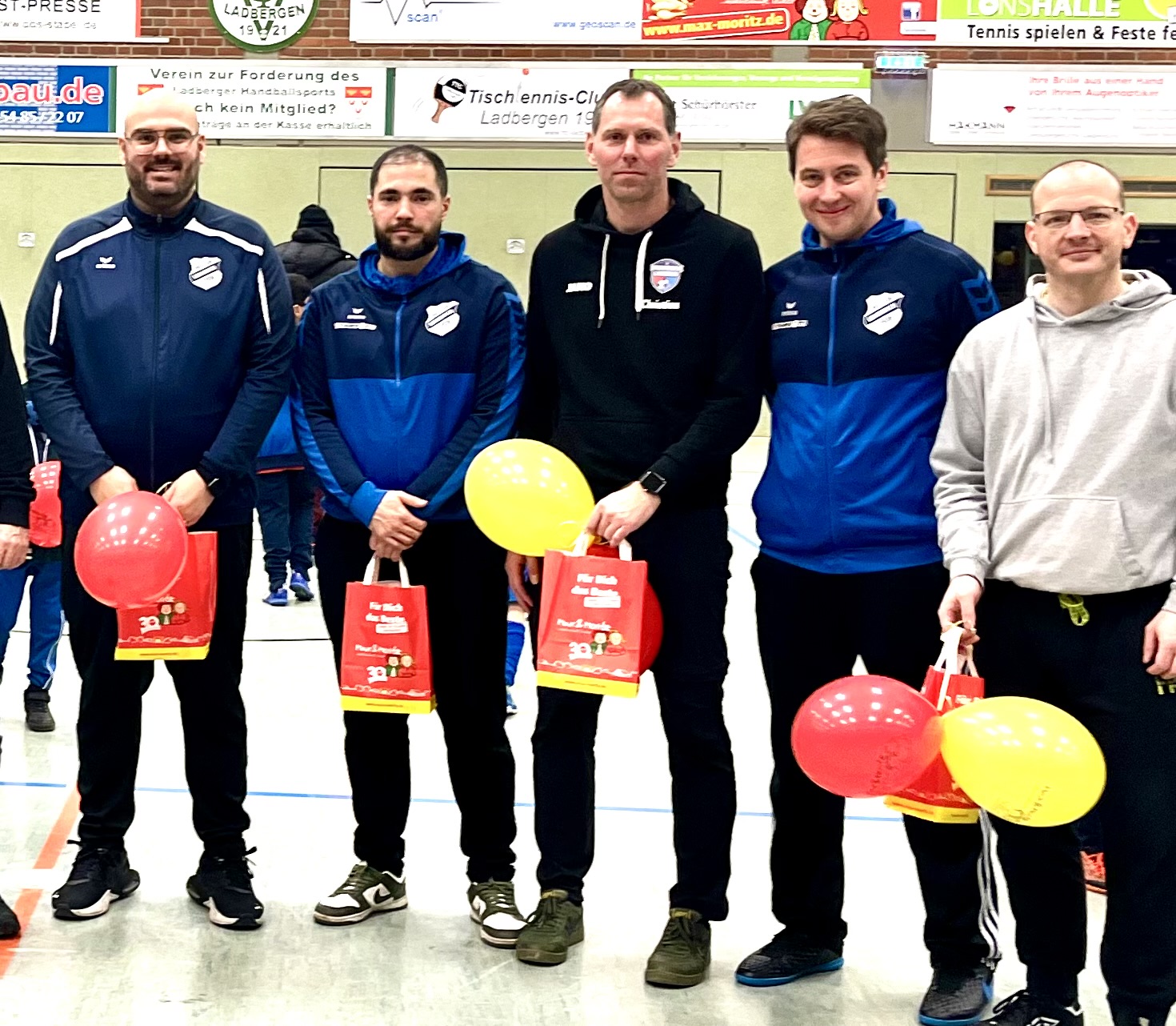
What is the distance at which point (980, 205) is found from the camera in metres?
13.3

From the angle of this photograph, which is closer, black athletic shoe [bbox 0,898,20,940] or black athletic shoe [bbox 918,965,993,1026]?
black athletic shoe [bbox 918,965,993,1026]

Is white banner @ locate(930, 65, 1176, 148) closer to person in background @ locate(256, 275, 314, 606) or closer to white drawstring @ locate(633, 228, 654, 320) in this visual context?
person in background @ locate(256, 275, 314, 606)

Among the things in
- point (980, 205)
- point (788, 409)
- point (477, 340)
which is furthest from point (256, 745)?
point (980, 205)

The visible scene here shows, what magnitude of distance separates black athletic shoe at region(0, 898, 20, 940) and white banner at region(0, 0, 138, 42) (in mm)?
9004

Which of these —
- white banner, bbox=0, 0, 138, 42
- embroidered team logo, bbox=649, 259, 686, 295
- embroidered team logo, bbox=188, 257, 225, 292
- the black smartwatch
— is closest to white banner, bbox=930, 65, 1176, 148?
white banner, bbox=0, 0, 138, 42

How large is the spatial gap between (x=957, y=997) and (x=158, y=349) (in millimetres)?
2134

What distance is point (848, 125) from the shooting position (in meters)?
2.83

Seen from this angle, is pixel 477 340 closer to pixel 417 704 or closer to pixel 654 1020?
pixel 417 704

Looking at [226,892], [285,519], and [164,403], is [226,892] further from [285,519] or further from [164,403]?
[285,519]

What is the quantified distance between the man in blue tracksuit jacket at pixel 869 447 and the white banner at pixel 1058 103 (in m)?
8.85

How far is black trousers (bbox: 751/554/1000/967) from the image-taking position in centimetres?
285

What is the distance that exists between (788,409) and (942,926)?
107 cm

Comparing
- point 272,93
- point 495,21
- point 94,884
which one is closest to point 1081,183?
point 94,884

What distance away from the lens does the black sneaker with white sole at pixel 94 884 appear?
10.7ft
